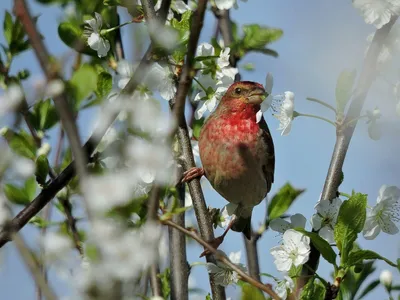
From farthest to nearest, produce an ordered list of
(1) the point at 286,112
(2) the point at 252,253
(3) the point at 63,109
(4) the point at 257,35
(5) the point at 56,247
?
(4) the point at 257,35
(2) the point at 252,253
(1) the point at 286,112
(5) the point at 56,247
(3) the point at 63,109

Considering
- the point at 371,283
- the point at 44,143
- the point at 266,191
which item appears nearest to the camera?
the point at 371,283

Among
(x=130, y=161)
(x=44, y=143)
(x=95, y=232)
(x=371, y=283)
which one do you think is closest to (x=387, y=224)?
(x=371, y=283)

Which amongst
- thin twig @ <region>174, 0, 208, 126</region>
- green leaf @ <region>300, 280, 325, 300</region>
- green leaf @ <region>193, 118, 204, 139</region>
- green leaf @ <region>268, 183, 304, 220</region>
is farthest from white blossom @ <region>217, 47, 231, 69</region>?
thin twig @ <region>174, 0, 208, 126</region>

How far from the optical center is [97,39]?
15.3ft

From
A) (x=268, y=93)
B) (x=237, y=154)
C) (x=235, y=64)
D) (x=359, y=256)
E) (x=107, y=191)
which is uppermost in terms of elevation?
(x=235, y=64)

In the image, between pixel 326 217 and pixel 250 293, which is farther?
pixel 326 217

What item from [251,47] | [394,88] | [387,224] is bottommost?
[387,224]

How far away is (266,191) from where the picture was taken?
20.8 ft

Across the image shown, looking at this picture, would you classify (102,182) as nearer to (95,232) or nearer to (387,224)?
(95,232)

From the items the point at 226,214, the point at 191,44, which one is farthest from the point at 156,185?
the point at 226,214

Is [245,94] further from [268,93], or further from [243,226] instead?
[268,93]

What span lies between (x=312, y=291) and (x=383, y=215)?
0.71 m

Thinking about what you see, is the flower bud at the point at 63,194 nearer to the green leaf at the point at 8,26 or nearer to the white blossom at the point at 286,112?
the green leaf at the point at 8,26

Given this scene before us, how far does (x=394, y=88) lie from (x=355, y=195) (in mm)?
710
